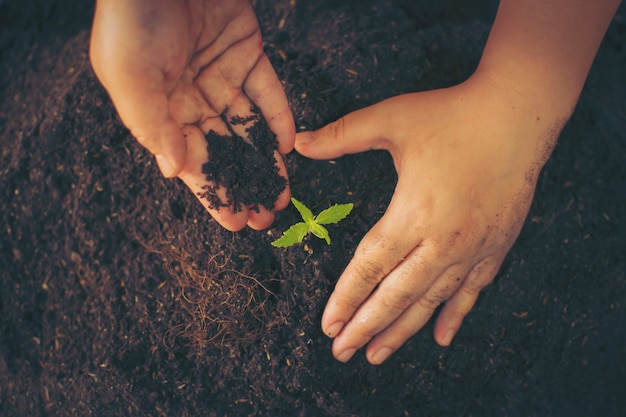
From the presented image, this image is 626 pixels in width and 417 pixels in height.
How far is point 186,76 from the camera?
1.87 m

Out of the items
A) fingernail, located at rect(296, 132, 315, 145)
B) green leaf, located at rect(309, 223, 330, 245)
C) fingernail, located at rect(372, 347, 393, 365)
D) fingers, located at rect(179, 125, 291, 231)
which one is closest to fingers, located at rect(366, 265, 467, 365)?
fingernail, located at rect(372, 347, 393, 365)

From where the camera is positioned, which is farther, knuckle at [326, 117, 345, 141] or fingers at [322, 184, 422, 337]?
knuckle at [326, 117, 345, 141]

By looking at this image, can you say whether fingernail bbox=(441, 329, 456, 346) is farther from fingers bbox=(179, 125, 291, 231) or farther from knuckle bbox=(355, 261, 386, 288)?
fingers bbox=(179, 125, 291, 231)

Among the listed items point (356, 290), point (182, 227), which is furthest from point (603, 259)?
point (182, 227)

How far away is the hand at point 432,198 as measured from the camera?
6.52 feet

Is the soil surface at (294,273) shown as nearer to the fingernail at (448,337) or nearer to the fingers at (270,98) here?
the fingernail at (448,337)

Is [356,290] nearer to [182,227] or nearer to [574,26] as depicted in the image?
[182,227]

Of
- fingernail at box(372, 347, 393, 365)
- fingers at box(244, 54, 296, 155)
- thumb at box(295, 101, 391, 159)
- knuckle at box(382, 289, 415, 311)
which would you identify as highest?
fingers at box(244, 54, 296, 155)

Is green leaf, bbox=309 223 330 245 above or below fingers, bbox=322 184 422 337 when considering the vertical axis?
above

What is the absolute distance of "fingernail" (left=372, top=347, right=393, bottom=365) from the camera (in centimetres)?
216

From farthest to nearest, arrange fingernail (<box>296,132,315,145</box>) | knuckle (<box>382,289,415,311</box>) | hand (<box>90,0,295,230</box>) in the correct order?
fingernail (<box>296,132,315,145</box>), knuckle (<box>382,289,415,311</box>), hand (<box>90,0,295,230</box>)

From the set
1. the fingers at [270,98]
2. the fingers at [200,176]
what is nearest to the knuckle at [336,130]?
the fingers at [270,98]

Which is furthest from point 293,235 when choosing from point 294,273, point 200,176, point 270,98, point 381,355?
point 381,355

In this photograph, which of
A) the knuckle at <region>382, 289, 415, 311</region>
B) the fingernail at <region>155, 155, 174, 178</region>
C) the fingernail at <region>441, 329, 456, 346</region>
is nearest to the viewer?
the fingernail at <region>155, 155, 174, 178</region>
